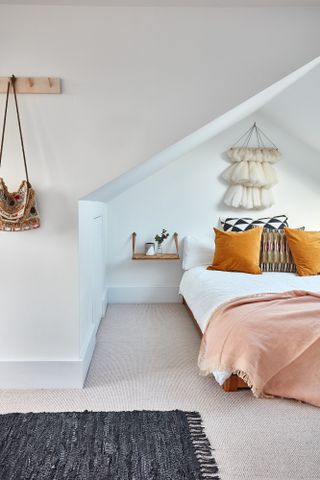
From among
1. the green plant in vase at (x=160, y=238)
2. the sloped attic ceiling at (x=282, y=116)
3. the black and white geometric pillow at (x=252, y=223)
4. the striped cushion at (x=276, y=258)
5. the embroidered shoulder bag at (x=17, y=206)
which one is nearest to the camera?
the embroidered shoulder bag at (x=17, y=206)

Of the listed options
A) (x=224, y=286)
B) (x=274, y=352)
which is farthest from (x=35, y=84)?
(x=274, y=352)

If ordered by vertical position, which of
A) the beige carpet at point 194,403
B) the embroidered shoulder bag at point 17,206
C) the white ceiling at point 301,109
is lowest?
the beige carpet at point 194,403

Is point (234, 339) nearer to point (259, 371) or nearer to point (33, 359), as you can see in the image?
point (259, 371)

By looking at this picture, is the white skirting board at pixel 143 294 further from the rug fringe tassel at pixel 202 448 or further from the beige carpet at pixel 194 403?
the rug fringe tassel at pixel 202 448

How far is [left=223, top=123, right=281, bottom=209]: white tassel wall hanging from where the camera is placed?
12.8 feet

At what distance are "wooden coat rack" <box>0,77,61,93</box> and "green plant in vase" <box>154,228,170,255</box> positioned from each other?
2.08 meters

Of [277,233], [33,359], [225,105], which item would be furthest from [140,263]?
[225,105]

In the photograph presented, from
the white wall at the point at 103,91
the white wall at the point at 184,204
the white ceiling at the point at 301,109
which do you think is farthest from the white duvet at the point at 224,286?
the white ceiling at the point at 301,109

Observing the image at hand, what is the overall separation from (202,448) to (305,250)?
2252 mm

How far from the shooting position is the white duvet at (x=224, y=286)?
100.0 inches

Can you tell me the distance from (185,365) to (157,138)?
151cm

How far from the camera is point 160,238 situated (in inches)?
154

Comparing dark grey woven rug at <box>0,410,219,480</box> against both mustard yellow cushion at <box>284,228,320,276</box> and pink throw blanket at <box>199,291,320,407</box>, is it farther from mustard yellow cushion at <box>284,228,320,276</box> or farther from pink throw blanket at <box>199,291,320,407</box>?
mustard yellow cushion at <box>284,228,320,276</box>

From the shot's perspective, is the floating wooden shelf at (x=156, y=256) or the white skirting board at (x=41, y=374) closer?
the white skirting board at (x=41, y=374)
